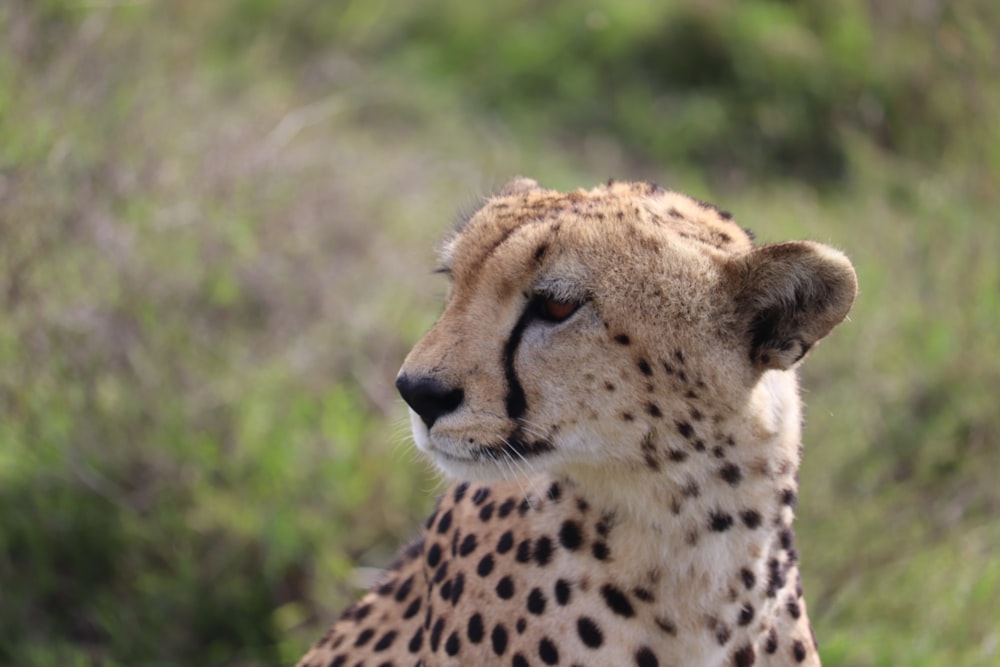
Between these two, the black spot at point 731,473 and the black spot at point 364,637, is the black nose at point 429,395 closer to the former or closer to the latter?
the black spot at point 731,473

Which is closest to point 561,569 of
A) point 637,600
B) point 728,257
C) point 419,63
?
point 637,600

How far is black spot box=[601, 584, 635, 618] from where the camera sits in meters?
1.57

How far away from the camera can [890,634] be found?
2.44 meters

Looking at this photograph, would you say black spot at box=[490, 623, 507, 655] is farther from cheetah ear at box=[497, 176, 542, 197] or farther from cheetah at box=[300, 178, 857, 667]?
cheetah ear at box=[497, 176, 542, 197]

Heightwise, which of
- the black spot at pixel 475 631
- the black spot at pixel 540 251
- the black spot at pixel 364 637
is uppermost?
the black spot at pixel 540 251

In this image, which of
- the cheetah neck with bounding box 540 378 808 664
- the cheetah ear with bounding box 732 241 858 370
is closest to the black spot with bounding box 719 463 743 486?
the cheetah neck with bounding box 540 378 808 664

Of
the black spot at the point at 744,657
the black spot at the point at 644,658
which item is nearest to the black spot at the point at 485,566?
the black spot at the point at 644,658

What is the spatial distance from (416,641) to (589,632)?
0.32m

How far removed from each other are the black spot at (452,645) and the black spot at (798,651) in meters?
0.43

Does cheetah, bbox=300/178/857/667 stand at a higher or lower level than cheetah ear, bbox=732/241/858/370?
lower

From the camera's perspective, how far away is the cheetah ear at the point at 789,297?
4.67 ft

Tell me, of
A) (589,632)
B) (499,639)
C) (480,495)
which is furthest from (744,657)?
(480,495)

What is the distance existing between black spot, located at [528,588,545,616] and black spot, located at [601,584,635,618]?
0.26ft

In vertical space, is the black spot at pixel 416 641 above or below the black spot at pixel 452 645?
below
